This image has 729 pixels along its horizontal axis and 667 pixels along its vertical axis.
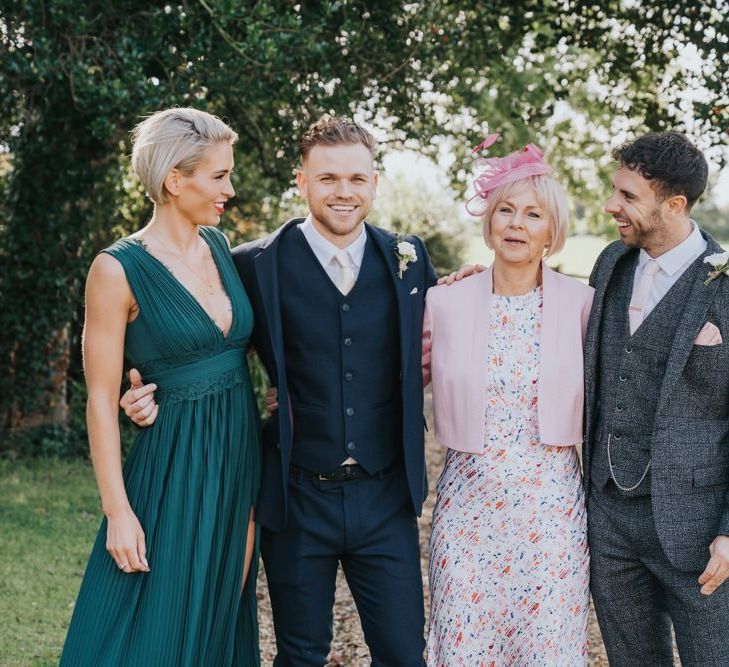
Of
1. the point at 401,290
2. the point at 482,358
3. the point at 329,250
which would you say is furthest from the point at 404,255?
the point at 482,358

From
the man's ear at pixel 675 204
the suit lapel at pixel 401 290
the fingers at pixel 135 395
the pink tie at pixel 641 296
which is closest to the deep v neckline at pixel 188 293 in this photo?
the fingers at pixel 135 395

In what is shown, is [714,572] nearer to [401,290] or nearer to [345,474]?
[345,474]

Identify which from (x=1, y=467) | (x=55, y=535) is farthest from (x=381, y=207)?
(x=55, y=535)

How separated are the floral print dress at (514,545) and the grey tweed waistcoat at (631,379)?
0.59 feet

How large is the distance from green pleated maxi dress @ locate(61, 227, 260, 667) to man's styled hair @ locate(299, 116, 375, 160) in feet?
1.82

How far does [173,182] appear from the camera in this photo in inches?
122

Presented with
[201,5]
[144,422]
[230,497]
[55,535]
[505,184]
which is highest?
[201,5]

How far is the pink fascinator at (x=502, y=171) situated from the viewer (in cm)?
327

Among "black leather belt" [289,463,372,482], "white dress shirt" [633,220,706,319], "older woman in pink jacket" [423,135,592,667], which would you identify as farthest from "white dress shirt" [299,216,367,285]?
"white dress shirt" [633,220,706,319]

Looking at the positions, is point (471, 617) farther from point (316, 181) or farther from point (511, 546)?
point (316, 181)

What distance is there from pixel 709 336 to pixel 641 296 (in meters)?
0.27

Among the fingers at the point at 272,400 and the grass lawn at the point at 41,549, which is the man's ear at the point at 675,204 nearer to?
the fingers at the point at 272,400

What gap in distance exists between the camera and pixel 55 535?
658 cm

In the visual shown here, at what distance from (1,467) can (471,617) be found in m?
6.05
